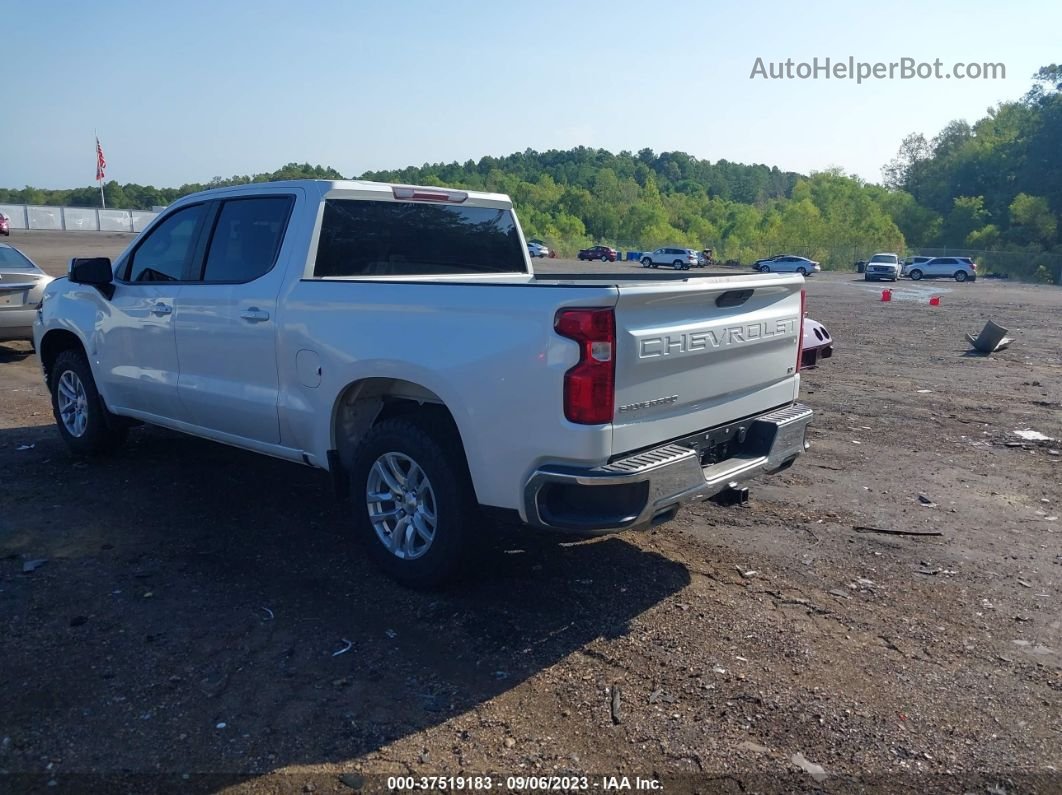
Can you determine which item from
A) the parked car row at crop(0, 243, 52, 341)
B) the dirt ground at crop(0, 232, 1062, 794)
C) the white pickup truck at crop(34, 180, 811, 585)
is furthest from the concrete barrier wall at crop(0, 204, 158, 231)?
the dirt ground at crop(0, 232, 1062, 794)


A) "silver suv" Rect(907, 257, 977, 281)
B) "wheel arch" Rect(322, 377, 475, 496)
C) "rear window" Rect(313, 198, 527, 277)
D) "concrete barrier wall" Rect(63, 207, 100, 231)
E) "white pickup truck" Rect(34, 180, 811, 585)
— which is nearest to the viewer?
"white pickup truck" Rect(34, 180, 811, 585)

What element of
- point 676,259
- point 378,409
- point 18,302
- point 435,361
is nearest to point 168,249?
point 378,409

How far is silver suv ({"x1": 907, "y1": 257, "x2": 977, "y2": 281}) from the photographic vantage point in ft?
185

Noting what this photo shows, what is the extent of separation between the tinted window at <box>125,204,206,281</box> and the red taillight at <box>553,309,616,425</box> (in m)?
3.32

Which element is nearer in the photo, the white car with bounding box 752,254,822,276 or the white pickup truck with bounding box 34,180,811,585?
the white pickup truck with bounding box 34,180,811,585

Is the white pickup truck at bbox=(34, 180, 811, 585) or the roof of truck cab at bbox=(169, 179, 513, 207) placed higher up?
the roof of truck cab at bbox=(169, 179, 513, 207)

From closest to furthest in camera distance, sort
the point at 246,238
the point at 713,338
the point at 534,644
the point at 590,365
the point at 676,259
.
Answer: the point at 590,365 < the point at 534,644 < the point at 713,338 < the point at 246,238 < the point at 676,259

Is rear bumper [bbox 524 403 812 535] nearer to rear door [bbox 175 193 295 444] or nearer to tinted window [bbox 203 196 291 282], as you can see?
rear door [bbox 175 193 295 444]

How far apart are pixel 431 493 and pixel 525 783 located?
161cm

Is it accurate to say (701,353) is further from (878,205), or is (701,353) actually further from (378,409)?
(878,205)

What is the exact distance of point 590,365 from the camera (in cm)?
362

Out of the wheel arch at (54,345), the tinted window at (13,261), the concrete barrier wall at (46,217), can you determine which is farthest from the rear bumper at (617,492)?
the concrete barrier wall at (46,217)

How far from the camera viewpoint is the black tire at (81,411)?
669 centimetres

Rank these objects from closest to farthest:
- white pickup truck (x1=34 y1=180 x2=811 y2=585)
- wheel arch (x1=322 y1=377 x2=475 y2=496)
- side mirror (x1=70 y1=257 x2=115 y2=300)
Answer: white pickup truck (x1=34 y1=180 x2=811 y2=585)
wheel arch (x1=322 y1=377 x2=475 y2=496)
side mirror (x1=70 y1=257 x2=115 y2=300)
